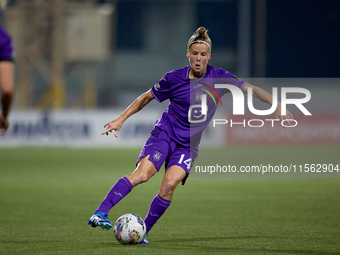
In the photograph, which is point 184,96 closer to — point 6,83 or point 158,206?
point 158,206

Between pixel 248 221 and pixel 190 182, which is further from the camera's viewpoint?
pixel 190 182

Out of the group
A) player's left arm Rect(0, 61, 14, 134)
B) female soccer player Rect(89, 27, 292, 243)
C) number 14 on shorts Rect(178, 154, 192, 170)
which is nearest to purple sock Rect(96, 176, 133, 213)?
female soccer player Rect(89, 27, 292, 243)

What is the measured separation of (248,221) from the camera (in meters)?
6.80

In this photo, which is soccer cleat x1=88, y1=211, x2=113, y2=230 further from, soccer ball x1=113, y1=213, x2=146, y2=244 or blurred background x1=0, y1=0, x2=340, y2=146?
blurred background x1=0, y1=0, x2=340, y2=146

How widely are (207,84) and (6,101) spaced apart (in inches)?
92.9

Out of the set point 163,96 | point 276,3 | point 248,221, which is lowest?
point 248,221

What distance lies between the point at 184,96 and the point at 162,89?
0.22 m

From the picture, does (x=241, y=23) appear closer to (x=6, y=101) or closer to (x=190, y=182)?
(x=190, y=182)

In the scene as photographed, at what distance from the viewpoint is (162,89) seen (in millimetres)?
5578

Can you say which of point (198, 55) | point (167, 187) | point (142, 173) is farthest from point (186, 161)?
point (198, 55)

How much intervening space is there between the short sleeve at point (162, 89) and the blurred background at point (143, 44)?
56.6ft

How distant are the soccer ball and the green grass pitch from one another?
113mm

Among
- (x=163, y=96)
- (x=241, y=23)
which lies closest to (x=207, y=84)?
(x=163, y=96)

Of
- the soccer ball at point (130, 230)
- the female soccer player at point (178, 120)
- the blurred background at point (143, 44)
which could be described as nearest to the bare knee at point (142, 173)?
the female soccer player at point (178, 120)
